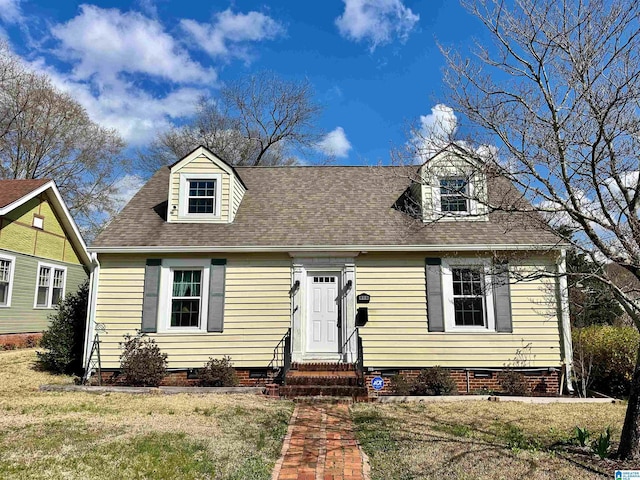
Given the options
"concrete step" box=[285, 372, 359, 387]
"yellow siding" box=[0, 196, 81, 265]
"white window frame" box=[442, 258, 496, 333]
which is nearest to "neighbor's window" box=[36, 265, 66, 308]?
"yellow siding" box=[0, 196, 81, 265]

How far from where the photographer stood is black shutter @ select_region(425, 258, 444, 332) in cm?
966

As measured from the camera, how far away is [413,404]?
310 inches

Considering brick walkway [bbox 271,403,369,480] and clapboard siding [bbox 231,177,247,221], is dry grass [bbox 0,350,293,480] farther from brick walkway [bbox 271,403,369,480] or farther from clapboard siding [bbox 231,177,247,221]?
clapboard siding [bbox 231,177,247,221]

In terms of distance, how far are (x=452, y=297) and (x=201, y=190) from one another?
268 inches

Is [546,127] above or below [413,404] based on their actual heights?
above

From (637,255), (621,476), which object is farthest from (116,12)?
(621,476)

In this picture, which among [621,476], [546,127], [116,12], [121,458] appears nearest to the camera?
[621,476]

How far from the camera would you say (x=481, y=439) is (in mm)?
5625

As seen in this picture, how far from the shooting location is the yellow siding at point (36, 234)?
47.9 feet

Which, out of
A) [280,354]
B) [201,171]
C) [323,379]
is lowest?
[323,379]

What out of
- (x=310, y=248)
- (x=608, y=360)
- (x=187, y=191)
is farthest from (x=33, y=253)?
(x=608, y=360)

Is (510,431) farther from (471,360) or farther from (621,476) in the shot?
(471,360)

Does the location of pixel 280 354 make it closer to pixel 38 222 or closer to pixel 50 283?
pixel 38 222

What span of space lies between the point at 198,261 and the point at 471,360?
6.71m
